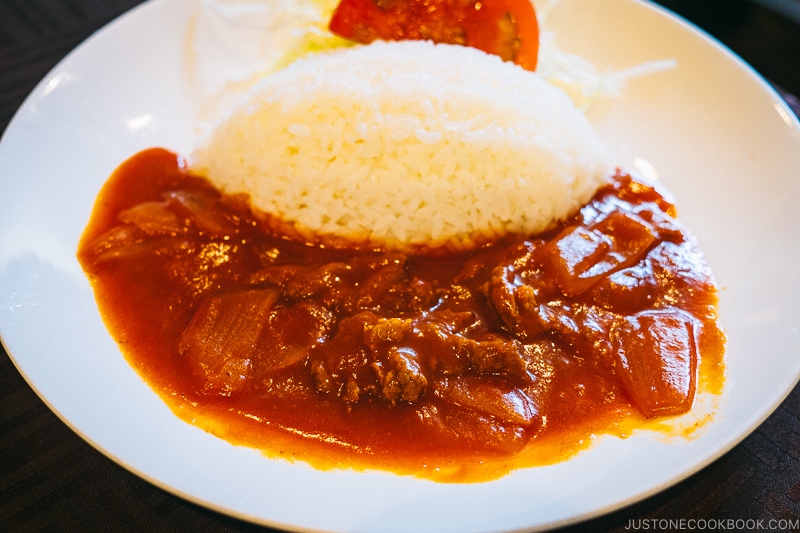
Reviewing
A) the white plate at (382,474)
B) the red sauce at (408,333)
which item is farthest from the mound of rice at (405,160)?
the white plate at (382,474)

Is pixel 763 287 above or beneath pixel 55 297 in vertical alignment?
above

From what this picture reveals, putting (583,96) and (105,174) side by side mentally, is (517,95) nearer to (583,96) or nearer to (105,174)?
(583,96)

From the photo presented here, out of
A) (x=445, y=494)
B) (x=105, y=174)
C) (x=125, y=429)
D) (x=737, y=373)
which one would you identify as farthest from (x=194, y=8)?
(x=737, y=373)

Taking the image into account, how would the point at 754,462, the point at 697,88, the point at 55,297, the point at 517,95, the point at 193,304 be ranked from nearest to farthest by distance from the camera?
the point at 754,462, the point at 55,297, the point at 193,304, the point at 517,95, the point at 697,88

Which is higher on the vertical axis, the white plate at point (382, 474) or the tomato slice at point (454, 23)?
the tomato slice at point (454, 23)

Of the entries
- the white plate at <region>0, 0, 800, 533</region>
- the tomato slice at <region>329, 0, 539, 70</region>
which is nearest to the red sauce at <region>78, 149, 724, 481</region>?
the white plate at <region>0, 0, 800, 533</region>

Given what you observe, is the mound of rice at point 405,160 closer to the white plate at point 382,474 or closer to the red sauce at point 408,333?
the red sauce at point 408,333

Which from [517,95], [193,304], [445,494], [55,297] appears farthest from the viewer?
[517,95]

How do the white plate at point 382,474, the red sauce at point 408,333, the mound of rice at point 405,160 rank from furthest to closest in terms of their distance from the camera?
the mound of rice at point 405,160
the red sauce at point 408,333
the white plate at point 382,474
